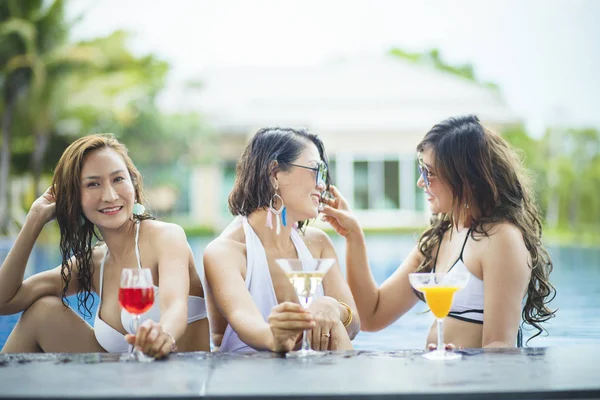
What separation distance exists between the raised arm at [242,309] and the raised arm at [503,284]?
0.86 m

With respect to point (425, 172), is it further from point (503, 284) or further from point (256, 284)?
point (256, 284)

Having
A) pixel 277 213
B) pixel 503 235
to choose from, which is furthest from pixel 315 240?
pixel 503 235

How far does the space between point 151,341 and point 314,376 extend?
0.55 m

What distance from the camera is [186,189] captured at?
2775 cm

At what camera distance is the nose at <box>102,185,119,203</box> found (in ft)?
10.1

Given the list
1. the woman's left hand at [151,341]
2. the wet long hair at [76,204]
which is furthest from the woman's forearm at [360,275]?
the woman's left hand at [151,341]

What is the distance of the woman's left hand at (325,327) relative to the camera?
2.83 m

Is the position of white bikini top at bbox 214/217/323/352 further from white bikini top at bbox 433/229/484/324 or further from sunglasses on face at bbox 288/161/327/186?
white bikini top at bbox 433/229/484/324

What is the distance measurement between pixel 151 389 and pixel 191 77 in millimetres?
27323

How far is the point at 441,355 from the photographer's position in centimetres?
233

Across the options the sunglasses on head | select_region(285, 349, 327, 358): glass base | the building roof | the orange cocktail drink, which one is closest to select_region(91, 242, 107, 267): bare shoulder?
select_region(285, 349, 327, 358): glass base

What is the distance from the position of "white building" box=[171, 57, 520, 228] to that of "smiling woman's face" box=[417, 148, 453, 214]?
2122cm

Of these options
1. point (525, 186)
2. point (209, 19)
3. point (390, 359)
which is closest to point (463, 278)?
point (390, 359)

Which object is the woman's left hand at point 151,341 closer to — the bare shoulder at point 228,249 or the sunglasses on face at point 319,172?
the bare shoulder at point 228,249
